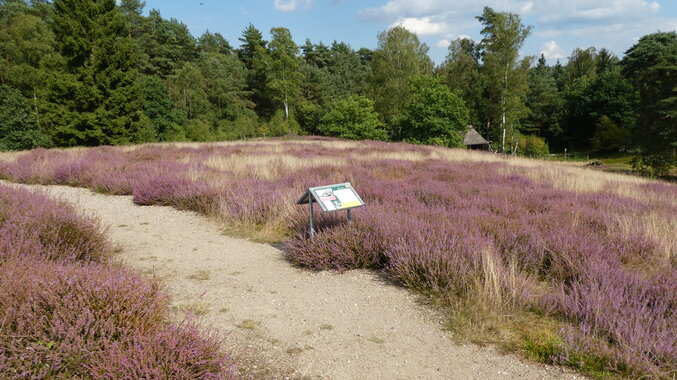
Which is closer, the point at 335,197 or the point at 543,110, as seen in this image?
the point at 335,197

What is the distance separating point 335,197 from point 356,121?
3246 centimetres

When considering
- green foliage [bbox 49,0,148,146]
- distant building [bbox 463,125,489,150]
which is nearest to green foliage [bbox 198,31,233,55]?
green foliage [bbox 49,0,148,146]

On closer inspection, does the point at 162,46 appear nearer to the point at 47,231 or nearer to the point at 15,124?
the point at 15,124

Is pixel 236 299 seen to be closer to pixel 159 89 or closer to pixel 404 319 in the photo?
pixel 404 319

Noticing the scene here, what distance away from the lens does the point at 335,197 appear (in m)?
5.23

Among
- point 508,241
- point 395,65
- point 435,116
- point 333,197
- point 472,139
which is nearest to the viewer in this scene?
point 508,241

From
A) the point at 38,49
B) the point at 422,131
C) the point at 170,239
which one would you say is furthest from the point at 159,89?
the point at 170,239

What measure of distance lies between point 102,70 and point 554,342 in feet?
115

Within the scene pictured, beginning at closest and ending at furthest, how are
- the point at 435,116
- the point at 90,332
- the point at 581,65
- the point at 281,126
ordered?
the point at 90,332 < the point at 435,116 < the point at 281,126 < the point at 581,65

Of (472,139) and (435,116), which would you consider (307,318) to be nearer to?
(435,116)

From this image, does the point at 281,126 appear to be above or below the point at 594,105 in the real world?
below

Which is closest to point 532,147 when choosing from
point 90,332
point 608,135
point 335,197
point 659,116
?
point 608,135

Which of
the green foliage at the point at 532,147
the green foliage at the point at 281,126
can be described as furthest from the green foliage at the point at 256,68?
the green foliage at the point at 532,147

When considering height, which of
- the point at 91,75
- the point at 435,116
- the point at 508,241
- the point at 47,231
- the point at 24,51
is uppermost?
the point at 24,51
